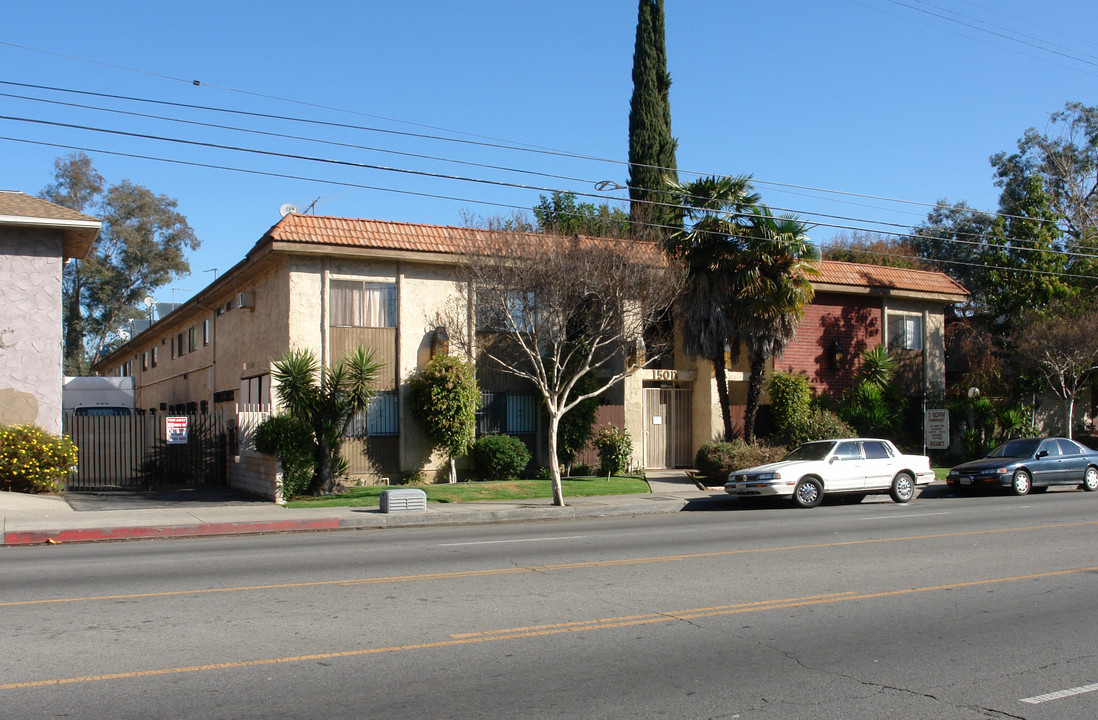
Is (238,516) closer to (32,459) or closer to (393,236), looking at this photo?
(32,459)

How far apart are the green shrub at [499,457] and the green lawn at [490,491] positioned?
0.62m

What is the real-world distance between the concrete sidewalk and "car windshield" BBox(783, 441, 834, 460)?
254 centimetres

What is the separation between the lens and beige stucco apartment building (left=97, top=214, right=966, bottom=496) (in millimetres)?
21969

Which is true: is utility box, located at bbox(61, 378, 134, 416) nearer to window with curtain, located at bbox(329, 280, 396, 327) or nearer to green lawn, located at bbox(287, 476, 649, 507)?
window with curtain, located at bbox(329, 280, 396, 327)

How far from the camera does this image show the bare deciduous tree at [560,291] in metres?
19.5

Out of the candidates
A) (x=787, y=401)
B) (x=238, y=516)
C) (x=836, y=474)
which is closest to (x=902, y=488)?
(x=836, y=474)

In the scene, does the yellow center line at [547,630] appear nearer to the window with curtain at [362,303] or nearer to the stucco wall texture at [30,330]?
the window with curtain at [362,303]

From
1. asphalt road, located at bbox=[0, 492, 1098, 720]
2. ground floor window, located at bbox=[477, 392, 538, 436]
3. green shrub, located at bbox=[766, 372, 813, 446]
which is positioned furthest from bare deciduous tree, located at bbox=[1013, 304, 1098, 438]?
asphalt road, located at bbox=[0, 492, 1098, 720]

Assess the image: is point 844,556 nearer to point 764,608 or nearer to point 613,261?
point 764,608

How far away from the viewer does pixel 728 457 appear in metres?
23.0

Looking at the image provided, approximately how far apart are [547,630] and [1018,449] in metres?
19.6

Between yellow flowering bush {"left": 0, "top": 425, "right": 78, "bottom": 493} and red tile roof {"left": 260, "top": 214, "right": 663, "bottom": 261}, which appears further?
red tile roof {"left": 260, "top": 214, "right": 663, "bottom": 261}

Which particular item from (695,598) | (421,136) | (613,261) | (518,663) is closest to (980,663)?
(695,598)

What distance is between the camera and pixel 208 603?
8477 millimetres
